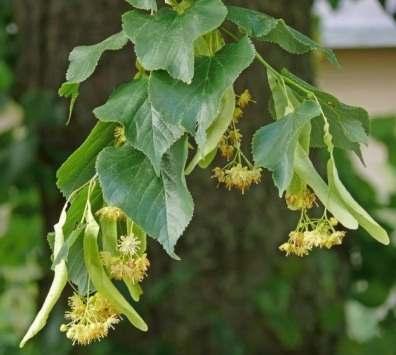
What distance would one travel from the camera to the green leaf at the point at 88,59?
0.76 metres

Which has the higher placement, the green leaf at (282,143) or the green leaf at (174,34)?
the green leaf at (174,34)

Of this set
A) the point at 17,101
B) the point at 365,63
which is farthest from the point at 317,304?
the point at 365,63

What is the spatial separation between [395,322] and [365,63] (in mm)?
3613

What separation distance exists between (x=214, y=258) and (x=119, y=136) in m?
1.20

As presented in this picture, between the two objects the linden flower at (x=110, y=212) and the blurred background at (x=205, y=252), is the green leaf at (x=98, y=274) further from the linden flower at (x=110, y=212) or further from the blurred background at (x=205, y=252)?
the blurred background at (x=205, y=252)

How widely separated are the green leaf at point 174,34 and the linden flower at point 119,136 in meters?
0.06

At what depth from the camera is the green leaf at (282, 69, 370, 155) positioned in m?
0.75

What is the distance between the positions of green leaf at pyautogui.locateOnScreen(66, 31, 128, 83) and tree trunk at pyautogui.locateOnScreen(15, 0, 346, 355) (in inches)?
43.1

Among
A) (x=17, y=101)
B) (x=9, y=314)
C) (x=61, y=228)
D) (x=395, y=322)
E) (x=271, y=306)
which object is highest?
(x=61, y=228)

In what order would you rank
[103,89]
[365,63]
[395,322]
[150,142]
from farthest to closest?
[365,63]
[395,322]
[103,89]
[150,142]

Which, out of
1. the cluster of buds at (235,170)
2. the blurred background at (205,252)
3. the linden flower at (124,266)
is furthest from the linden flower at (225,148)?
the blurred background at (205,252)

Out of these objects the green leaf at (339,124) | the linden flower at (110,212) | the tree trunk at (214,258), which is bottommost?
the tree trunk at (214,258)

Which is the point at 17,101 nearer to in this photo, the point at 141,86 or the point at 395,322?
the point at 395,322

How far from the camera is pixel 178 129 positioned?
71cm
